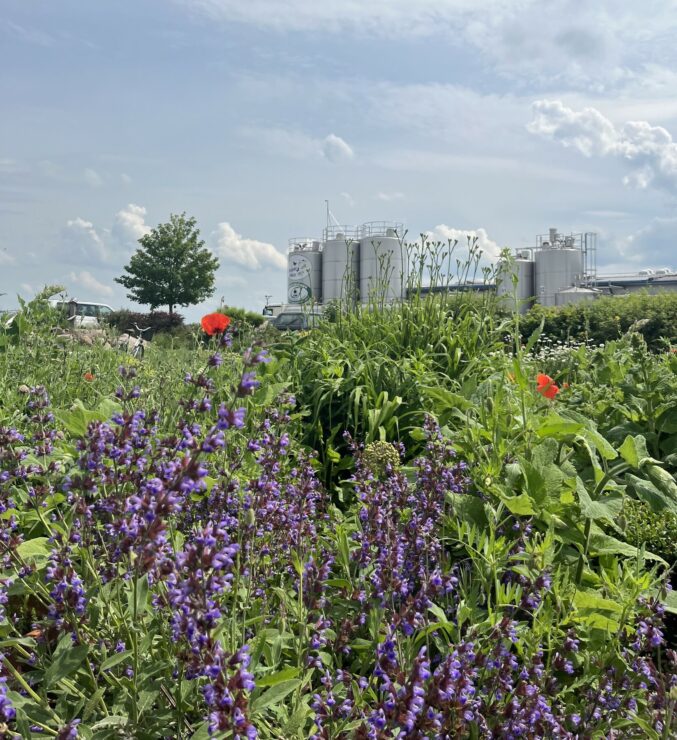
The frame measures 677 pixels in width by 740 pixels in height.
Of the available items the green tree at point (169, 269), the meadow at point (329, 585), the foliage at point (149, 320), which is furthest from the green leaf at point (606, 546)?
the green tree at point (169, 269)

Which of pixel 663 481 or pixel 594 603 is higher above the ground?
pixel 663 481

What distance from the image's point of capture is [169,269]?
45.9 m

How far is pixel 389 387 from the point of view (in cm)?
522

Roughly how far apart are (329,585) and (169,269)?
149 feet

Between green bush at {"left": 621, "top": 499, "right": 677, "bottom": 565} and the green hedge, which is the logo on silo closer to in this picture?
the green hedge

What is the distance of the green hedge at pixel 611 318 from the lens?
61.7 feet

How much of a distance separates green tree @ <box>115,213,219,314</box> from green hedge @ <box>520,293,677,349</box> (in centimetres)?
2972

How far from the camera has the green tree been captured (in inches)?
1809

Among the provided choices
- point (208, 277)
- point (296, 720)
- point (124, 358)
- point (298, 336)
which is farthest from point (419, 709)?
point (208, 277)

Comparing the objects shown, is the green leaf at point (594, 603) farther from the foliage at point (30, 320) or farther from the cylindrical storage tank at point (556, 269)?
the cylindrical storage tank at point (556, 269)

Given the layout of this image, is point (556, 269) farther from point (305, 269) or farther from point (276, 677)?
point (276, 677)

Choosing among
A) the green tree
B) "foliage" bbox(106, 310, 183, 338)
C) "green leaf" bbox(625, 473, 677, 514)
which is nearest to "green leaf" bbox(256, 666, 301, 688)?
"green leaf" bbox(625, 473, 677, 514)

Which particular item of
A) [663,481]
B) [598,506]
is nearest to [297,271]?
[663,481]

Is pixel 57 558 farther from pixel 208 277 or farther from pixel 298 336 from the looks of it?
pixel 208 277
